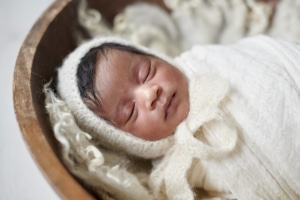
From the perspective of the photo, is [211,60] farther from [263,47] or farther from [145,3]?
[145,3]

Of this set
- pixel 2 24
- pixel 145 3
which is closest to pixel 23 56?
pixel 145 3

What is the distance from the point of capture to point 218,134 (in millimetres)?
649

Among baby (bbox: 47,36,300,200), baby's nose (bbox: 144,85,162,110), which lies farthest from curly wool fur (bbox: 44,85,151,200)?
baby's nose (bbox: 144,85,162,110)

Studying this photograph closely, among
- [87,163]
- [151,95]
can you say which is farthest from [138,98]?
[87,163]

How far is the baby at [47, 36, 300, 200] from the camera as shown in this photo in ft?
2.08

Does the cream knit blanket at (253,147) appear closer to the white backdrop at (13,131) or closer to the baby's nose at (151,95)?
the baby's nose at (151,95)

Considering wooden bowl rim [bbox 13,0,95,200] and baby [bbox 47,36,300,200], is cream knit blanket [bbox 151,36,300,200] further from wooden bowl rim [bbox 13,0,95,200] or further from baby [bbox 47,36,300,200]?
wooden bowl rim [bbox 13,0,95,200]

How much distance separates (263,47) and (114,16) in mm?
361

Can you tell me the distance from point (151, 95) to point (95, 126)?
0.36 feet

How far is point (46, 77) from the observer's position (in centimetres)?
70

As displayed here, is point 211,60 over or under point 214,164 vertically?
over

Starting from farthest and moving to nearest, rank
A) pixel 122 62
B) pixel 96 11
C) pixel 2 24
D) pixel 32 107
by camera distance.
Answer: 1. pixel 2 24
2. pixel 96 11
3. pixel 122 62
4. pixel 32 107

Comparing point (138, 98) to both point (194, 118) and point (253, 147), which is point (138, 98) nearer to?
point (194, 118)

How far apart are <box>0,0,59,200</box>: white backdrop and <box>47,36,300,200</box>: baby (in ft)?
0.49
